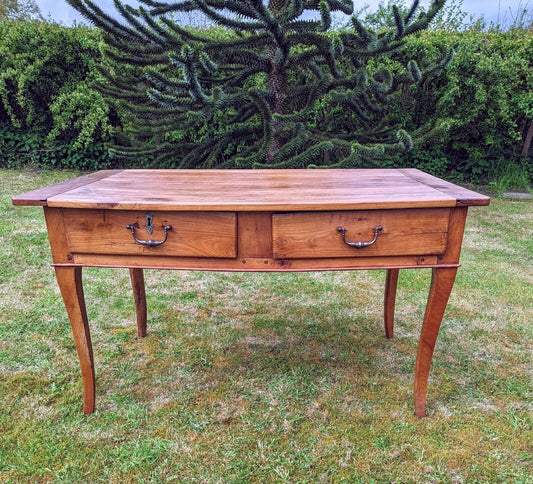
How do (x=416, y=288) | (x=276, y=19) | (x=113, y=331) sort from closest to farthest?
(x=113, y=331) < (x=416, y=288) < (x=276, y=19)

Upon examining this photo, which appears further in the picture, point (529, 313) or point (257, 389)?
point (529, 313)

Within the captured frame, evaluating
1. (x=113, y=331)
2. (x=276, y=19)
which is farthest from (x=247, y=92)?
(x=113, y=331)

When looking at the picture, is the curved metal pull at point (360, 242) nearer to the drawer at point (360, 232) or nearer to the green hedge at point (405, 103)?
the drawer at point (360, 232)

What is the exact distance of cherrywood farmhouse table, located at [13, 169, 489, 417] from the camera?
1451 millimetres

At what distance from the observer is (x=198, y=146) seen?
5.02 m

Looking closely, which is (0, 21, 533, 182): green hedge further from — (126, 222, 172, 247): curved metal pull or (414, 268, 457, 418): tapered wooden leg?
(126, 222, 172, 247): curved metal pull

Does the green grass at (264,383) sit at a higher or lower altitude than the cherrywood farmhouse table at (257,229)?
lower

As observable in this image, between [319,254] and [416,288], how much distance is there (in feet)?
5.73

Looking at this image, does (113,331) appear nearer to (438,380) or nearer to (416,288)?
(438,380)

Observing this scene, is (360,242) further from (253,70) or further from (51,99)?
(51,99)

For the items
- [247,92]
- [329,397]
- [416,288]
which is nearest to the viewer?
[329,397]

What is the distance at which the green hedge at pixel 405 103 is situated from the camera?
5.19 metres

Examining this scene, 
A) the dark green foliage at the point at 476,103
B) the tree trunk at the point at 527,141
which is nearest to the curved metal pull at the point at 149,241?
the dark green foliage at the point at 476,103

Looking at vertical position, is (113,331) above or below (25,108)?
below
